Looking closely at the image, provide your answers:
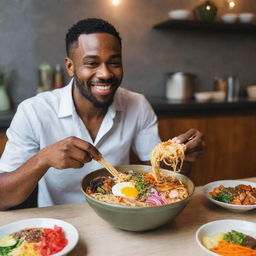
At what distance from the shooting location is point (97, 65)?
179 centimetres

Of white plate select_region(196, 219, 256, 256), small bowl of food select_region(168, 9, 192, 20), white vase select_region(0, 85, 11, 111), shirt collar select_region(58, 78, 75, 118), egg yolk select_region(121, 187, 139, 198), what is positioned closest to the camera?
white plate select_region(196, 219, 256, 256)

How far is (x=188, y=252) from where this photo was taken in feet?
3.74

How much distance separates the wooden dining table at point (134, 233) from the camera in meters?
1.14

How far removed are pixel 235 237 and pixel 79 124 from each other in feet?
3.63

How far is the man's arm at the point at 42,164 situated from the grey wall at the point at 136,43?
2.26 m

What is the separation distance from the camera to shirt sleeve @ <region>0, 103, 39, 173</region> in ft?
5.67

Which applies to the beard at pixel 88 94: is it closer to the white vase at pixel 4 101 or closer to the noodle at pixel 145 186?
the noodle at pixel 145 186

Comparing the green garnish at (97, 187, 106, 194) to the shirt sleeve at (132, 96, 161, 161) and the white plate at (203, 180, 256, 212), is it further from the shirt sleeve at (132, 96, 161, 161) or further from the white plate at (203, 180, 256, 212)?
the shirt sleeve at (132, 96, 161, 161)

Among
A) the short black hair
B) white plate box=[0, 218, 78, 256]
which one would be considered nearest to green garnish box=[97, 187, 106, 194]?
white plate box=[0, 218, 78, 256]

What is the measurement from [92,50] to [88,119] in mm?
460

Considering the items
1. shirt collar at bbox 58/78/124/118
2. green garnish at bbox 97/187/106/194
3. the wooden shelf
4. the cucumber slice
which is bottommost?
the cucumber slice

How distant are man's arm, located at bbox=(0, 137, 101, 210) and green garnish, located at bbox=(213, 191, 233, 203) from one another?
0.60m

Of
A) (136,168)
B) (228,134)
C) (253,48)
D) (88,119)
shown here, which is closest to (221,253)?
(136,168)

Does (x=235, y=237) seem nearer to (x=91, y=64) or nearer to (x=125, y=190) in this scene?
(x=125, y=190)
